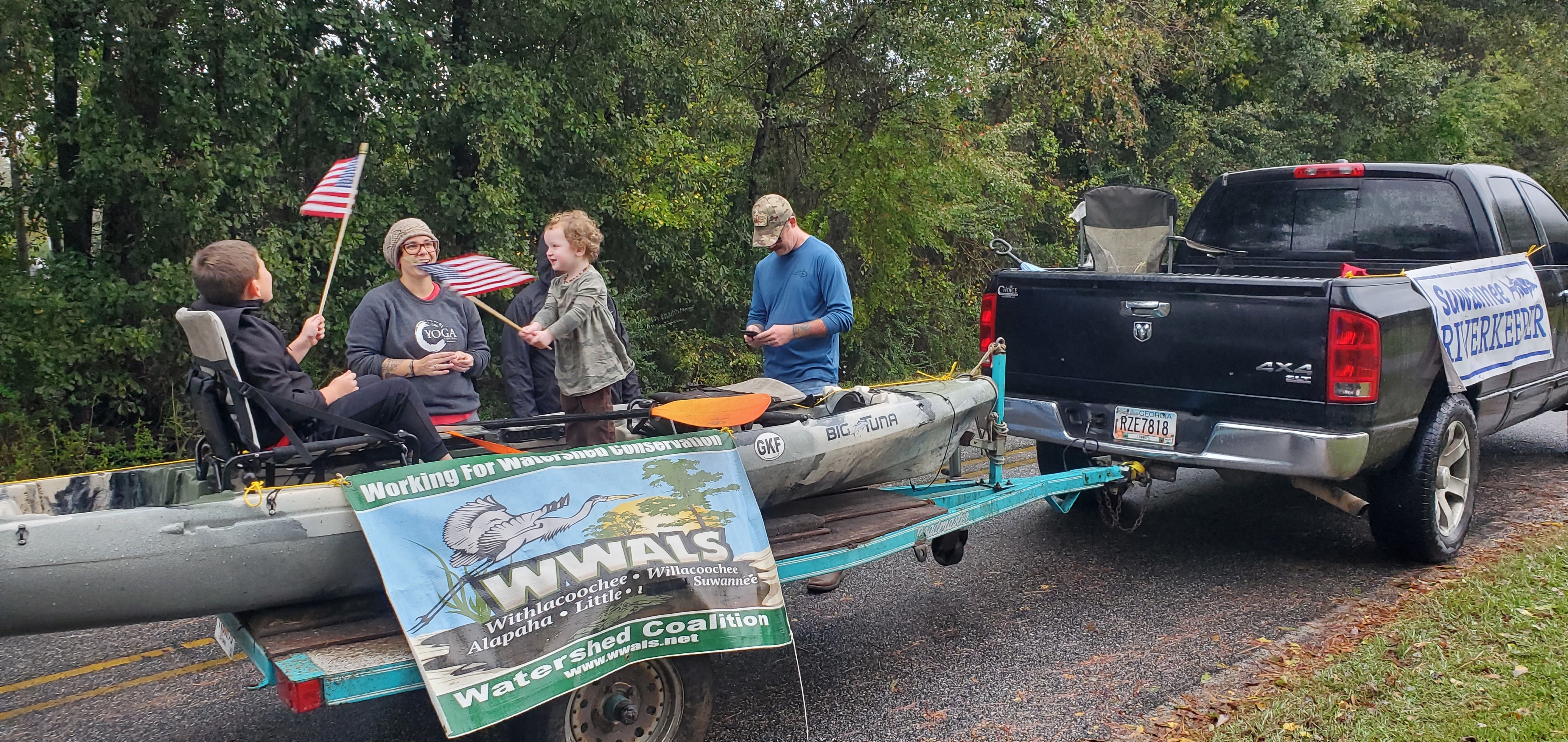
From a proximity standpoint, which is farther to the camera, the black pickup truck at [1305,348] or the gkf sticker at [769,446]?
the black pickup truck at [1305,348]

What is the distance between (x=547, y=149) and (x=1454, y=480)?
7193 millimetres

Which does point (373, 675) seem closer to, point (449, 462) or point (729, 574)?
point (449, 462)

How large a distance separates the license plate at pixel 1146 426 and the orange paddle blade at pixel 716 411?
2.12 meters

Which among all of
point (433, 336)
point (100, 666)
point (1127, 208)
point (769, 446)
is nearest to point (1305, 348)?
point (1127, 208)

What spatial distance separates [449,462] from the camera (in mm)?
3311

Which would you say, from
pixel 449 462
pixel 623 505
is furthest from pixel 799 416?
pixel 449 462

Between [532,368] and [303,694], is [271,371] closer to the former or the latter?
[303,694]

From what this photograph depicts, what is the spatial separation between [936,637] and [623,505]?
1.86 meters

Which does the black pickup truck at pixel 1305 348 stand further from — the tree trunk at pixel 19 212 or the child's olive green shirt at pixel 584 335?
the tree trunk at pixel 19 212

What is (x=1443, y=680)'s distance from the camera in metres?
4.05

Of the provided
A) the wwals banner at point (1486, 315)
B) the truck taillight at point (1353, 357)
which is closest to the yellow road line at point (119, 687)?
the truck taillight at point (1353, 357)

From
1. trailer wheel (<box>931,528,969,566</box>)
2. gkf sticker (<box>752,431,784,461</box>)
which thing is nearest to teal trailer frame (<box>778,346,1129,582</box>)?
trailer wheel (<box>931,528,969,566</box>)

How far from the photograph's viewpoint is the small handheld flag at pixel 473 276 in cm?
501

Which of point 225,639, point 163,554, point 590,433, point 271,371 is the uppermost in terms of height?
point 271,371
